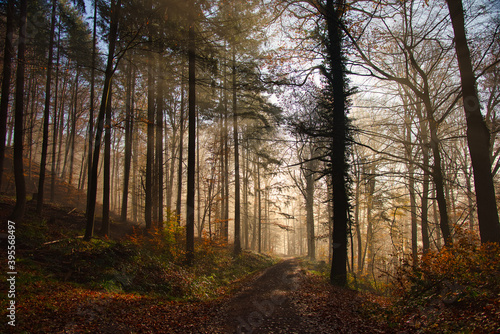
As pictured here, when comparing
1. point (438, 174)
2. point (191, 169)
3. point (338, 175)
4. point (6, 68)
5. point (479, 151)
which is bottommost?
point (438, 174)

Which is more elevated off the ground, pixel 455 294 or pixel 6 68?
pixel 6 68

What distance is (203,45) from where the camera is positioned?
10.1 m

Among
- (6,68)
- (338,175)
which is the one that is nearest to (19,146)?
(6,68)

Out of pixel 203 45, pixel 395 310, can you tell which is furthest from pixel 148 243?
pixel 395 310

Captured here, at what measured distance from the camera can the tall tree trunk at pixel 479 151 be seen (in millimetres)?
5871

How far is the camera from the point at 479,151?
6.07 meters

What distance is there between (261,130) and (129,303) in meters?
12.4

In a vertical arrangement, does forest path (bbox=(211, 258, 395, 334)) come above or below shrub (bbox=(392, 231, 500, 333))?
below

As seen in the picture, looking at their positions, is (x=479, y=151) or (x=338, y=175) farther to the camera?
(x=338, y=175)

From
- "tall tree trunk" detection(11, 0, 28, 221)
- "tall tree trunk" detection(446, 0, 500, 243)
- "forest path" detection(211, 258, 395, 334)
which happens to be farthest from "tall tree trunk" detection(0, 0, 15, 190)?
"tall tree trunk" detection(446, 0, 500, 243)

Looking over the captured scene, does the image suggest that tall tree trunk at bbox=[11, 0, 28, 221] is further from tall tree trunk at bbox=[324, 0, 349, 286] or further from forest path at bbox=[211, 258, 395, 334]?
tall tree trunk at bbox=[324, 0, 349, 286]

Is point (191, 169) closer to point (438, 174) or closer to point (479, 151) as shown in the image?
point (438, 174)

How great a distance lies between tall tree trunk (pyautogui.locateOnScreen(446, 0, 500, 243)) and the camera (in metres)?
5.87

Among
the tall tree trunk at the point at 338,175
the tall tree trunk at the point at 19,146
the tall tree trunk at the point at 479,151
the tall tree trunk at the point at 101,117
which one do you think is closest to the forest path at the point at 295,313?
the tall tree trunk at the point at 338,175
